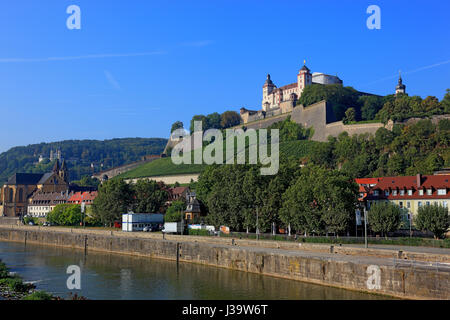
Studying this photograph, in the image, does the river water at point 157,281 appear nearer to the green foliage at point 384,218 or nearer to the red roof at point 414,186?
the green foliage at point 384,218

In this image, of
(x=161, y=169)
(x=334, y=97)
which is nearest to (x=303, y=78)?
(x=334, y=97)

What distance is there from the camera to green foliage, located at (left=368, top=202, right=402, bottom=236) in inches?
2115

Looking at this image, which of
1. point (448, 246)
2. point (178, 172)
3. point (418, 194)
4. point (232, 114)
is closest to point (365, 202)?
point (418, 194)

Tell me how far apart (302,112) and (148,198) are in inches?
2803

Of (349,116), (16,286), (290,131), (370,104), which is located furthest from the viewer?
(290,131)

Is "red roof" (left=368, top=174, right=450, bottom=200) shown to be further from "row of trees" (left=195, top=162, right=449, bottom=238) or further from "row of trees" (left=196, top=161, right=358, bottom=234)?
"row of trees" (left=196, top=161, right=358, bottom=234)

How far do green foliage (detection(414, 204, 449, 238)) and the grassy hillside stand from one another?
47.5m

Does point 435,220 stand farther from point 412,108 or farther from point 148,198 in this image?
point 412,108

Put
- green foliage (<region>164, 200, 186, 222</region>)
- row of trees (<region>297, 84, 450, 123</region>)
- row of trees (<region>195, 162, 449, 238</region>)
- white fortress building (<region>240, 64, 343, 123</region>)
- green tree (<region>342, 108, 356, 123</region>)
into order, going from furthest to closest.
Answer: white fortress building (<region>240, 64, 343, 123</region>)
green tree (<region>342, 108, 356, 123</region>)
row of trees (<region>297, 84, 450, 123</region>)
green foliage (<region>164, 200, 186, 222</region>)
row of trees (<region>195, 162, 449, 238</region>)

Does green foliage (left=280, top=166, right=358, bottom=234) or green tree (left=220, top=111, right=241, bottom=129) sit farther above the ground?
green tree (left=220, top=111, right=241, bottom=129)

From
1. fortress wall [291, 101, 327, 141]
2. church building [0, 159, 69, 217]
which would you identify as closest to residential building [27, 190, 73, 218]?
church building [0, 159, 69, 217]

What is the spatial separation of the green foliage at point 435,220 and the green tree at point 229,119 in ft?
475

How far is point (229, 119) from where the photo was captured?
196 m
